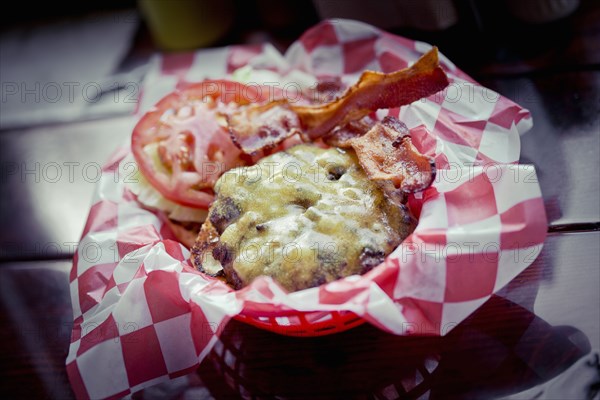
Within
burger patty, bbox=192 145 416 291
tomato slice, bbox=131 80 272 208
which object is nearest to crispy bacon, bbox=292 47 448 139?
burger patty, bbox=192 145 416 291

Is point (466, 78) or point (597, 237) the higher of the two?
point (466, 78)

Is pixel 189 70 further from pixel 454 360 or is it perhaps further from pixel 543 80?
pixel 454 360

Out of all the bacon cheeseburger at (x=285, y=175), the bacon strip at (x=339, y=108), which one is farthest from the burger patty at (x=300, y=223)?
the bacon strip at (x=339, y=108)

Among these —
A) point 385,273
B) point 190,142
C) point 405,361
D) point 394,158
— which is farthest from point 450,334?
point 190,142

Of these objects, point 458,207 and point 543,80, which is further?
point 543,80

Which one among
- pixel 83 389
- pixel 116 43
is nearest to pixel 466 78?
pixel 83 389

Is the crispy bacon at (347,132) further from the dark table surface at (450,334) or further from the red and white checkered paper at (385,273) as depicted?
the dark table surface at (450,334)

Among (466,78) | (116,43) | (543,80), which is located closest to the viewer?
(466,78)
